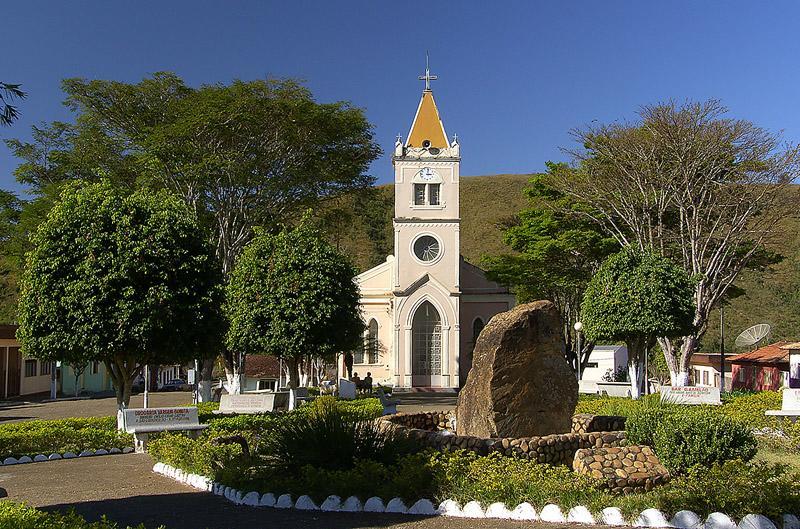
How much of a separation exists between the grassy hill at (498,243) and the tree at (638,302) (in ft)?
29.6

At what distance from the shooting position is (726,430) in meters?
10.7

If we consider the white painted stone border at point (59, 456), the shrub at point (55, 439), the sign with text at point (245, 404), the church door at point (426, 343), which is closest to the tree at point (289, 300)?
the sign with text at point (245, 404)

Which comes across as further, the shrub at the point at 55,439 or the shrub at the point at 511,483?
the shrub at the point at 55,439

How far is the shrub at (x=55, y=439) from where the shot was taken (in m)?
15.4

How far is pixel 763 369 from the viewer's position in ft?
129

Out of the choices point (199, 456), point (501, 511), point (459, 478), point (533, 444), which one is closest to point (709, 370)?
point (533, 444)

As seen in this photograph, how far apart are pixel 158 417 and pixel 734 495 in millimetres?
11745

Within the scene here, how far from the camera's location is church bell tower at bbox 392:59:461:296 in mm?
46125

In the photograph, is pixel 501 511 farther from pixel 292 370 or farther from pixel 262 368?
pixel 262 368

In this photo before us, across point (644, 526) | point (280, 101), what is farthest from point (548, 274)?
point (644, 526)

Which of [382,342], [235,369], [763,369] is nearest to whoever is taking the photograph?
[235,369]

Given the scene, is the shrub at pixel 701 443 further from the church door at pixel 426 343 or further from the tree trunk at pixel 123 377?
the church door at pixel 426 343

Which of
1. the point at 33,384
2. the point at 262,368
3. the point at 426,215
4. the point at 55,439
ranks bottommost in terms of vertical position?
the point at 33,384

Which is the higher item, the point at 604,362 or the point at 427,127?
the point at 427,127
